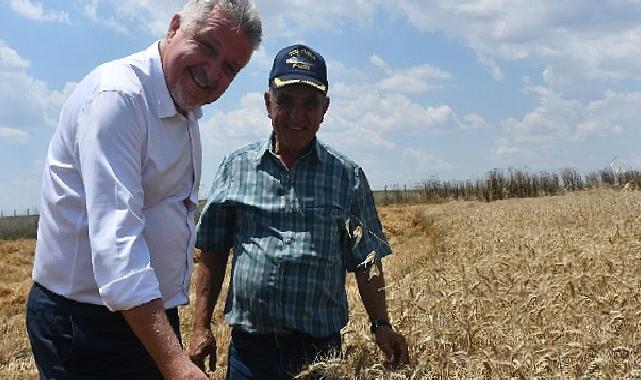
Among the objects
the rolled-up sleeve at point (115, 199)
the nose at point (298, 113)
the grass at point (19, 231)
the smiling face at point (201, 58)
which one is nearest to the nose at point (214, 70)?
the smiling face at point (201, 58)

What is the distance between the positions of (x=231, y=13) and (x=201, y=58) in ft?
0.52

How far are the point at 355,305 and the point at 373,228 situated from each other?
4610mm

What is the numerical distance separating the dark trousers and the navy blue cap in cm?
133

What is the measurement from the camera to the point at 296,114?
3195mm

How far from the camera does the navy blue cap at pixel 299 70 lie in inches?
125

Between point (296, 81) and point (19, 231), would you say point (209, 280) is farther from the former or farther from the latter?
point (19, 231)

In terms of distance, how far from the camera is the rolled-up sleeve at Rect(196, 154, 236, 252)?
11.0ft

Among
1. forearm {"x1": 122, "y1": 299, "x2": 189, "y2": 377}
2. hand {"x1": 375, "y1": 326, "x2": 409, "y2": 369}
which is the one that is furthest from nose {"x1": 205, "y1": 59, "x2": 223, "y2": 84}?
hand {"x1": 375, "y1": 326, "x2": 409, "y2": 369}

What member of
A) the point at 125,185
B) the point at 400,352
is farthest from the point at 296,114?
the point at 125,185

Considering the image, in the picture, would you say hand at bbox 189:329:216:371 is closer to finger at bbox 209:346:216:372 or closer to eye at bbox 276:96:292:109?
finger at bbox 209:346:216:372

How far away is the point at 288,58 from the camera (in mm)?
3211

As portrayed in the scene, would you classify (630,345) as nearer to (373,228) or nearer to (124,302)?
(373,228)

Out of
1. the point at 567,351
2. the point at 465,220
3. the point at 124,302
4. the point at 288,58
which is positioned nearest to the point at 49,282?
the point at 124,302

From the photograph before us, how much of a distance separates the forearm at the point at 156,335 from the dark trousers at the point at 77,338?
1.40ft
